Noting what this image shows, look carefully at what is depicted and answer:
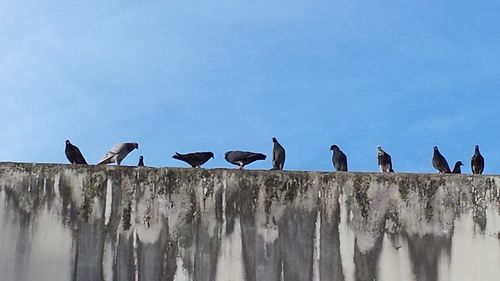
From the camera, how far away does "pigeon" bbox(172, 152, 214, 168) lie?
11.6 meters

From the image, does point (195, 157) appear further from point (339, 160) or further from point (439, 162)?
point (439, 162)

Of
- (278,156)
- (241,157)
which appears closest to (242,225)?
(241,157)

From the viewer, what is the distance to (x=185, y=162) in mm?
11656

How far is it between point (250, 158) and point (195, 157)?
0.80 meters

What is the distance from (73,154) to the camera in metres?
12.0

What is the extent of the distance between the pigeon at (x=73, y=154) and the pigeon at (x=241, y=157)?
2.02m

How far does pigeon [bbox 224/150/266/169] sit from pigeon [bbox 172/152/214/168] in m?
0.60

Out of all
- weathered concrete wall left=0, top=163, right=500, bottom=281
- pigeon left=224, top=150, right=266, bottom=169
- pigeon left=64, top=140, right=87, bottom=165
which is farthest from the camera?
pigeon left=64, top=140, right=87, bottom=165

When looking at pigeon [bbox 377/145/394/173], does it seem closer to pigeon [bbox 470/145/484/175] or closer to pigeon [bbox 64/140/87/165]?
pigeon [bbox 470/145/484/175]

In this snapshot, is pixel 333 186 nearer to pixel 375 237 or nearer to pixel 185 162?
pixel 375 237

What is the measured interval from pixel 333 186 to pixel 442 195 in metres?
1.06

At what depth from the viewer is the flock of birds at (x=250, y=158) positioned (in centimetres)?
1119

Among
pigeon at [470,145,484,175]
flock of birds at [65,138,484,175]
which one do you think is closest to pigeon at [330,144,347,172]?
flock of birds at [65,138,484,175]

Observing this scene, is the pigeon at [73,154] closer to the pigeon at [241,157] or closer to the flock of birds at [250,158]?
the flock of birds at [250,158]
